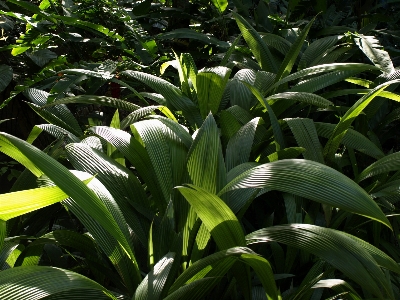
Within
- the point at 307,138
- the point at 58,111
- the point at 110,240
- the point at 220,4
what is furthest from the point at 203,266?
A: the point at 220,4

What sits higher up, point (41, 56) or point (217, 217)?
point (217, 217)

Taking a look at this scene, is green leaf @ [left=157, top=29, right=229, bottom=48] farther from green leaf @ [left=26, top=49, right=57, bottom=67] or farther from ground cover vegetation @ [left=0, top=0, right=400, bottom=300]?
green leaf @ [left=26, top=49, right=57, bottom=67]

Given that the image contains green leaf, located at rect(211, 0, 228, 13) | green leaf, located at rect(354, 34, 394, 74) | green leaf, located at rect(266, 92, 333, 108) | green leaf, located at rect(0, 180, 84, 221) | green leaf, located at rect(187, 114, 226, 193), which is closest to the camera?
green leaf, located at rect(0, 180, 84, 221)

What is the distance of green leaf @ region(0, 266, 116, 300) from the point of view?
88 cm

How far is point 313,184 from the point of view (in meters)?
1.12

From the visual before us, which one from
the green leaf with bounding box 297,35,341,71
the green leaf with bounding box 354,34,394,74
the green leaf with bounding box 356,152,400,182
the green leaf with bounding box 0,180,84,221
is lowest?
the green leaf with bounding box 356,152,400,182

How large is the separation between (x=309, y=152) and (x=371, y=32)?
5.12ft

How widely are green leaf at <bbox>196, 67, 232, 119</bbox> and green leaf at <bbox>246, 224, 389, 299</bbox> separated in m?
0.71

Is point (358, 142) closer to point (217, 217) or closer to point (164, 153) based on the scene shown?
point (164, 153)

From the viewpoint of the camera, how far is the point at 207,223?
1.10 m

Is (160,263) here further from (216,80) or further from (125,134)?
(216,80)

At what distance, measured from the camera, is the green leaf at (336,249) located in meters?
1.03

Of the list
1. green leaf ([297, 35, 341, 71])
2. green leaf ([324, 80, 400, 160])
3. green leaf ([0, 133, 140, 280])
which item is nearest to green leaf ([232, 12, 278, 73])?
green leaf ([297, 35, 341, 71])

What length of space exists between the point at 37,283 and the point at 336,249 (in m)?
0.53
